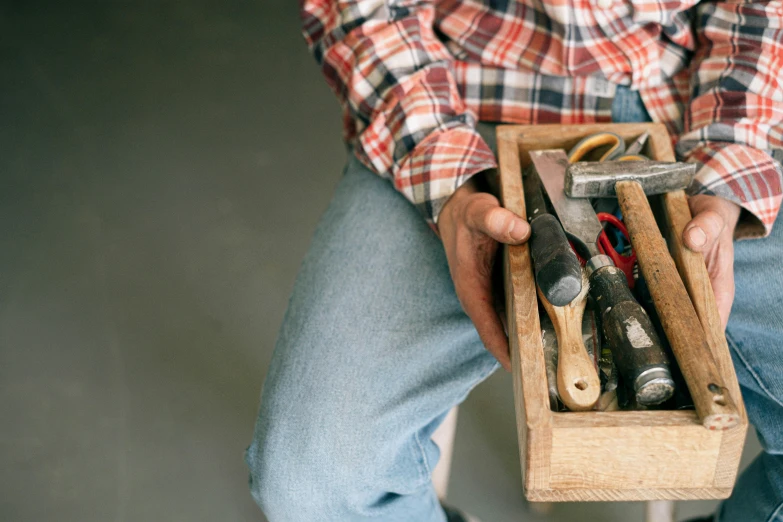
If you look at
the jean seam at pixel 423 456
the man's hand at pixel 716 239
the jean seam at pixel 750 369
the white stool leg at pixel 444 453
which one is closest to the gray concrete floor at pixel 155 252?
the white stool leg at pixel 444 453

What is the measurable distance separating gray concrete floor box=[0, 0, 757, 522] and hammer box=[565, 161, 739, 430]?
1.94 feet

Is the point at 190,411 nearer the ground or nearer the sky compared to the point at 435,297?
nearer the ground

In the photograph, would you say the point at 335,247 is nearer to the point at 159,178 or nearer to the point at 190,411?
the point at 190,411

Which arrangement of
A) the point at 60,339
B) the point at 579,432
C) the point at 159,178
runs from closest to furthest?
the point at 579,432
the point at 60,339
the point at 159,178

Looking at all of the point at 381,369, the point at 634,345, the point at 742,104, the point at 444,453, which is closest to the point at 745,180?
the point at 742,104

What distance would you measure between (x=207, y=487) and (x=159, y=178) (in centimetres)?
73

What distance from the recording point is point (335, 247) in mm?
817

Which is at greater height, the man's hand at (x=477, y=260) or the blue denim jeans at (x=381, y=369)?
the man's hand at (x=477, y=260)

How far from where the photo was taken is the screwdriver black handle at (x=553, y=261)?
0.55m

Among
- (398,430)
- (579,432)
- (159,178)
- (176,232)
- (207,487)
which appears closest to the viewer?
(579,432)

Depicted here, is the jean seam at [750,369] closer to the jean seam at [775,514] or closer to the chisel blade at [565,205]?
the jean seam at [775,514]

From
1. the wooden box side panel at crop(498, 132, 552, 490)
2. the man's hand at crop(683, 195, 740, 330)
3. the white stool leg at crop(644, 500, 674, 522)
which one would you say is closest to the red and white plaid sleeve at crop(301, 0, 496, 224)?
the wooden box side panel at crop(498, 132, 552, 490)

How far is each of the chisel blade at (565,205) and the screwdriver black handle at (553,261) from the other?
0.05 feet

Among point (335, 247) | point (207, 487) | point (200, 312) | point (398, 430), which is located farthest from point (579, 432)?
point (200, 312)
